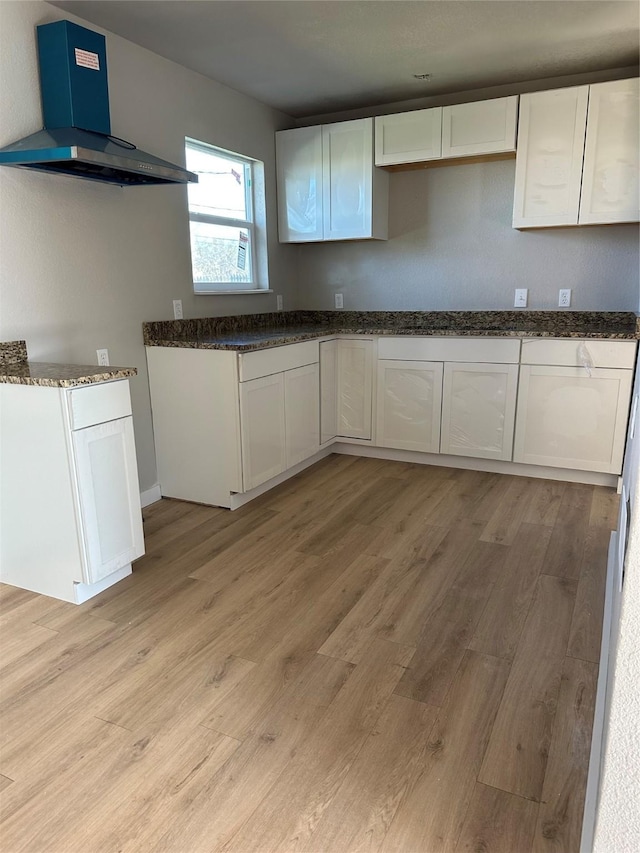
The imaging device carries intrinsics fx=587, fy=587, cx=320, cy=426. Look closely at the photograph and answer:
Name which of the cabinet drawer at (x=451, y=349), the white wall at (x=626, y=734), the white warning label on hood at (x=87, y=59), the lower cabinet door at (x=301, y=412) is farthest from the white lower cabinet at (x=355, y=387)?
the white wall at (x=626, y=734)

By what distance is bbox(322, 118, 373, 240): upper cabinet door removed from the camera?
387cm

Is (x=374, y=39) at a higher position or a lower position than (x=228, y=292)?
higher

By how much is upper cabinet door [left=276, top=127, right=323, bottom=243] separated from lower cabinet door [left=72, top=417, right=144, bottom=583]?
238 centimetres

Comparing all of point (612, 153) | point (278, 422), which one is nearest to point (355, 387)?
point (278, 422)

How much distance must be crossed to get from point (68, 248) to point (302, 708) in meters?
2.20

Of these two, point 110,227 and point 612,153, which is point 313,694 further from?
point 612,153

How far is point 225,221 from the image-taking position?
3797mm

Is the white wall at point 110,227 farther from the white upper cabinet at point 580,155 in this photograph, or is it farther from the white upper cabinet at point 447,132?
the white upper cabinet at point 580,155

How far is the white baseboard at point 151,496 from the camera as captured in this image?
3.21 metres

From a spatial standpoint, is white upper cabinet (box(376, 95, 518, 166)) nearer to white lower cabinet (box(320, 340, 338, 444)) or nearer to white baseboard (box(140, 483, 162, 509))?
white lower cabinet (box(320, 340, 338, 444))

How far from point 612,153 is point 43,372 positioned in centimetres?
316

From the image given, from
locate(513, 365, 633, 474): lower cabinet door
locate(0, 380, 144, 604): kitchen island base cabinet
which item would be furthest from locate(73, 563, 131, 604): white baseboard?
locate(513, 365, 633, 474): lower cabinet door

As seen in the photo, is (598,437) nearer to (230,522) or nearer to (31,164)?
(230,522)

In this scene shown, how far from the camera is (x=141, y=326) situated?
10.3 ft
